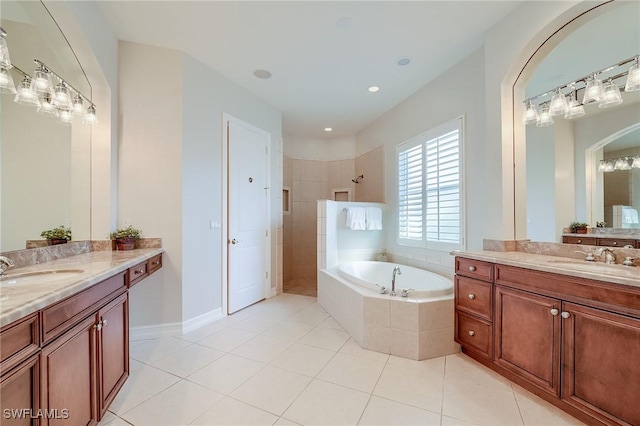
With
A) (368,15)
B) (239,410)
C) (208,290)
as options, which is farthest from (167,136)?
(239,410)

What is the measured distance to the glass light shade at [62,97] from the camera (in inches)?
72.1

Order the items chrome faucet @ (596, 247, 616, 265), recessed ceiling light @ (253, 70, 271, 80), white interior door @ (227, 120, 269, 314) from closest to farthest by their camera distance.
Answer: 1. chrome faucet @ (596, 247, 616, 265)
2. recessed ceiling light @ (253, 70, 271, 80)
3. white interior door @ (227, 120, 269, 314)

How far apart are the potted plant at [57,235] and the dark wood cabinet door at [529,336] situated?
3.21m

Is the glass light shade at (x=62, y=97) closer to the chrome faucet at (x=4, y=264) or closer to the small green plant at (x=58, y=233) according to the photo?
the small green plant at (x=58, y=233)

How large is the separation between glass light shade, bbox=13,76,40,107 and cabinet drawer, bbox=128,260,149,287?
1.25m

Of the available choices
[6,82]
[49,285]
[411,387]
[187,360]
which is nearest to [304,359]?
[411,387]

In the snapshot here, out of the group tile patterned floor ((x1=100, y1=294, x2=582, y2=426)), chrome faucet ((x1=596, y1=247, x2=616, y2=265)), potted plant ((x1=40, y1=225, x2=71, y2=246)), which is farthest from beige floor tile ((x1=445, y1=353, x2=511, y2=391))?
potted plant ((x1=40, y1=225, x2=71, y2=246))

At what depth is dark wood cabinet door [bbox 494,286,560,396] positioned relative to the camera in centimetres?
151

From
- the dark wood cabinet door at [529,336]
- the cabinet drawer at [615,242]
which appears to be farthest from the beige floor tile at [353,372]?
the cabinet drawer at [615,242]

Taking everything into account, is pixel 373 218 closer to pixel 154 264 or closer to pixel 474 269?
pixel 474 269

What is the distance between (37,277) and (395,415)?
2.13 meters

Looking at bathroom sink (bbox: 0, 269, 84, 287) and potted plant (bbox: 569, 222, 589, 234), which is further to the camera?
potted plant (bbox: 569, 222, 589, 234)

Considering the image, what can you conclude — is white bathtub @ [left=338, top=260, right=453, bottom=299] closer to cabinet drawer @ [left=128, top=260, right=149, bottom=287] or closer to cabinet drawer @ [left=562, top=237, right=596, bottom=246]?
cabinet drawer @ [left=562, top=237, right=596, bottom=246]

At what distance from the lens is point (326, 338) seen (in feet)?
8.22
